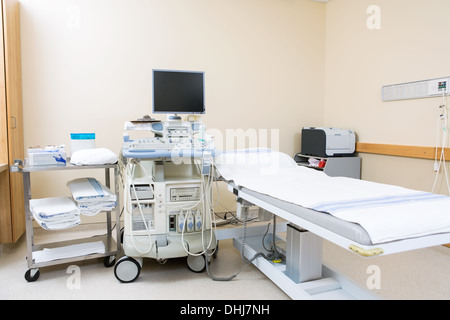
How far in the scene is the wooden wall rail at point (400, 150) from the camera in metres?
2.72

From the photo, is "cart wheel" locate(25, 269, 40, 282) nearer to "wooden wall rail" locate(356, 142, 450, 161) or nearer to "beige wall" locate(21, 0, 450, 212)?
"beige wall" locate(21, 0, 450, 212)

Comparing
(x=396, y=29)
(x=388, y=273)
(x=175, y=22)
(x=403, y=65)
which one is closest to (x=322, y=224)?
(x=388, y=273)

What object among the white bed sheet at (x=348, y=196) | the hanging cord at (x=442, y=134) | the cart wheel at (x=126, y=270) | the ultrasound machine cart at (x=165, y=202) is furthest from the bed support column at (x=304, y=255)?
the hanging cord at (x=442, y=134)

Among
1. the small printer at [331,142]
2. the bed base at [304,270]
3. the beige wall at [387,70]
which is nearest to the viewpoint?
the bed base at [304,270]

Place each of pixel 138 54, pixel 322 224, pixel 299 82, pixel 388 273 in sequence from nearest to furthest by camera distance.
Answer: pixel 322 224
pixel 388 273
pixel 138 54
pixel 299 82

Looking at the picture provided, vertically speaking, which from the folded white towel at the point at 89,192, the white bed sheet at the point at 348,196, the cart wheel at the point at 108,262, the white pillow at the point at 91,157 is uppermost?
the white pillow at the point at 91,157

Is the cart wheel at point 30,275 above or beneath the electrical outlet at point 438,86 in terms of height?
beneath

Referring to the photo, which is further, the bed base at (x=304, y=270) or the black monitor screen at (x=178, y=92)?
the black monitor screen at (x=178, y=92)

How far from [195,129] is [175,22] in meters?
1.56

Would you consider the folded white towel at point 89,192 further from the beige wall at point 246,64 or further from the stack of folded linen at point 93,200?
the beige wall at point 246,64

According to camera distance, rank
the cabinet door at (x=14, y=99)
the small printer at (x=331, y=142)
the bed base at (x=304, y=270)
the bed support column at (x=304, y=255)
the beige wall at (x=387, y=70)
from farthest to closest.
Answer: the small printer at (x=331, y=142), the beige wall at (x=387, y=70), the cabinet door at (x=14, y=99), the bed support column at (x=304, y=255), the bed base at (x=304, y=270)

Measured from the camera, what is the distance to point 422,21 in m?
2.76

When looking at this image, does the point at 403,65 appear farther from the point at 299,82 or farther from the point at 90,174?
the point at 90,174

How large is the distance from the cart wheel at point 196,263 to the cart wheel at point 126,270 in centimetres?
34
